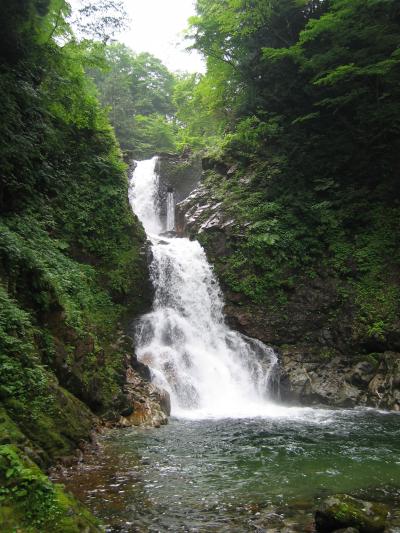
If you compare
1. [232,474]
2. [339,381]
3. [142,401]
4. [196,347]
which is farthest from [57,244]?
[339,381]

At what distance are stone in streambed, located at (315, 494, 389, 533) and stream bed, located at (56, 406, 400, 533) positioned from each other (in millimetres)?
193

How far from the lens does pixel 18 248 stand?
7781 millimetres

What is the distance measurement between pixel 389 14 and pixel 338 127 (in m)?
4.06

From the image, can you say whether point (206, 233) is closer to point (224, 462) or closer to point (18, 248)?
point (18, 248)

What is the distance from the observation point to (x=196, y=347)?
13.4m

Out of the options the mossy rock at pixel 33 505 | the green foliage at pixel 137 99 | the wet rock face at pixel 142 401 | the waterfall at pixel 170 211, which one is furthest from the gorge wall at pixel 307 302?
the green foliage at pixel 137 99

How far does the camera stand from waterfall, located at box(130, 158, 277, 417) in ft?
37.9

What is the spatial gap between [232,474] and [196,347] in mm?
7322

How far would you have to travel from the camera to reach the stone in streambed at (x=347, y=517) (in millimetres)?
4141

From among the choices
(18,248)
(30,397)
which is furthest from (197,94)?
(30,397)

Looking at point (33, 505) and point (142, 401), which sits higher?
point (33, 505)

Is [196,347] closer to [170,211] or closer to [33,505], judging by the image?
[33,505]

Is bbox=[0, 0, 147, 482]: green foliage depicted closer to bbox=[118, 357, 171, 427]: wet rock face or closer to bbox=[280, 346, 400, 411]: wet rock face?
bbox=[118, 357, 171, 427]: wet rock face

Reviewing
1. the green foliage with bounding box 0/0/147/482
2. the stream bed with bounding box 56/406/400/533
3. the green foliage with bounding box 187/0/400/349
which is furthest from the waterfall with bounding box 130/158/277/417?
the stream bed with bounding box 56/406/400/533
